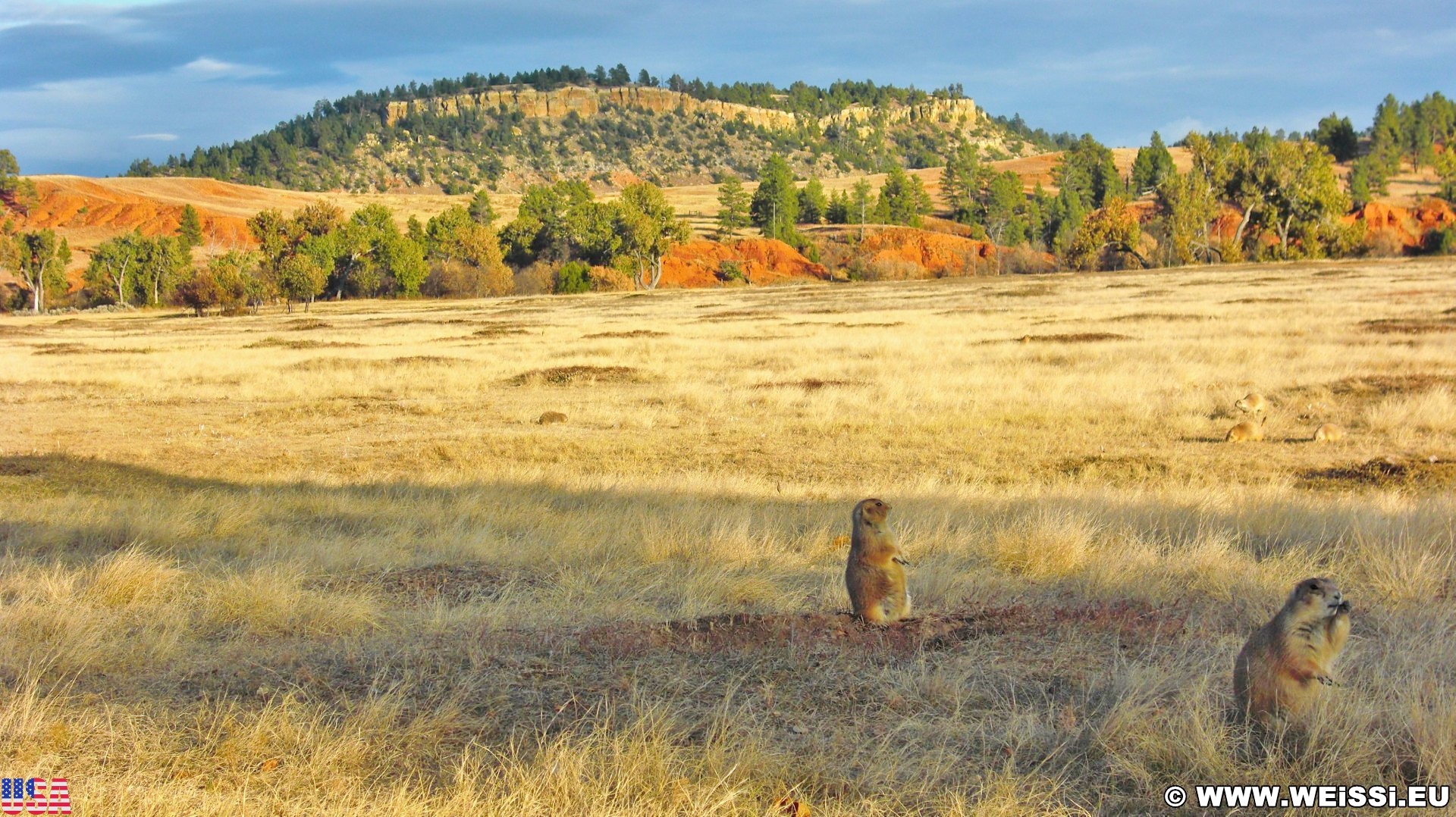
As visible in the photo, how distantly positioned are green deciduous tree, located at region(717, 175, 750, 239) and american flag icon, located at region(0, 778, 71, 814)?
97.5 metres

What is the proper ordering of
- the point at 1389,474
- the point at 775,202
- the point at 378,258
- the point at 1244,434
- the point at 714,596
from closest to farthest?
the point at 714,596 → the point at 1389,474 → the point at 1244,434 → the point at 378,258 → the point at 775,202

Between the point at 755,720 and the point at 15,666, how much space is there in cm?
338

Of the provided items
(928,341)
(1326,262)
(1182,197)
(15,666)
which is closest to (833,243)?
(1182,197)

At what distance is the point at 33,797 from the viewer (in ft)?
10.7

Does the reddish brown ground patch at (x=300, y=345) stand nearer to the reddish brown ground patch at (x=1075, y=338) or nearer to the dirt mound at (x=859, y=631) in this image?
the reddish brown ground patch at (x=1075, y=338)

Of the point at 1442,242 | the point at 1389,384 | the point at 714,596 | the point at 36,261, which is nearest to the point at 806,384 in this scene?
the point at 1389,384

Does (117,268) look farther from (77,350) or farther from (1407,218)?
(1407,218)

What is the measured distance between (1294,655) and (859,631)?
75.4 inches

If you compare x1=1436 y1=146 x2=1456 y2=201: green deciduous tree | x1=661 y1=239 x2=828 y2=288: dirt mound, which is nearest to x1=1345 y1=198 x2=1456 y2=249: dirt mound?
x1=1436 y1=146 x2=1456 y2=201: green deciduous tree

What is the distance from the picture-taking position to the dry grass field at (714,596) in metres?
3.46

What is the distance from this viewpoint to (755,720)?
152 inches

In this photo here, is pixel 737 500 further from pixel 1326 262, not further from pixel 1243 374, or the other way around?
pixel 1326 262

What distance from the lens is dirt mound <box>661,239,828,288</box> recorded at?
8638cm

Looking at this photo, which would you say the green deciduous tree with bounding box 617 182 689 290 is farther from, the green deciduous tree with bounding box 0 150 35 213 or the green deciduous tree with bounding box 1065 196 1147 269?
the green deciduous tree with bounding box 0 150 35 213
